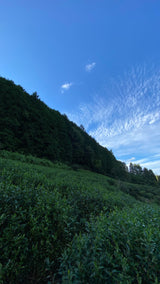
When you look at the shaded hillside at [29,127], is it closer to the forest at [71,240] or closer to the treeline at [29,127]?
the treeline at [29,127]

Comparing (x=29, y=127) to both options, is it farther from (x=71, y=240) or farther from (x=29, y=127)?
(x=71, y=240)

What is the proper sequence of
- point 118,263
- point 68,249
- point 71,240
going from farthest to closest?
1. point 71,240
2. point 68,249
3. point 118,263

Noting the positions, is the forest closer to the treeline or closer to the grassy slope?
the grassy slope

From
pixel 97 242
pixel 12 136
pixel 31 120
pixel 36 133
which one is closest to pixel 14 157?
pixel 12 136

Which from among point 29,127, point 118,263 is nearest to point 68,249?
point 118,263

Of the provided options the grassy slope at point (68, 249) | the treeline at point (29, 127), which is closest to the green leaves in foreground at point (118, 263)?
the grassy slope at point (68, 249)

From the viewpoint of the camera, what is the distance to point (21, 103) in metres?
15.3

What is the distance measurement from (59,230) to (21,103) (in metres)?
16.3

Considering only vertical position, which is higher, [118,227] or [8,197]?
[118,227]

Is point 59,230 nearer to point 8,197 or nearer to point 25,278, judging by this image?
point 25,278

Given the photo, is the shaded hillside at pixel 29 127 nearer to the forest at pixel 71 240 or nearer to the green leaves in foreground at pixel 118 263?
the forest at pixel 71 240

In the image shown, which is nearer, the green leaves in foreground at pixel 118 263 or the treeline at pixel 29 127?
the green leaves in foreground at pixel 118 263

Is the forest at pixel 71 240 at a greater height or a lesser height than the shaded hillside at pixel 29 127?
lesser

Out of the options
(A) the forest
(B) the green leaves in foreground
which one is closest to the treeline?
(A) the forest
